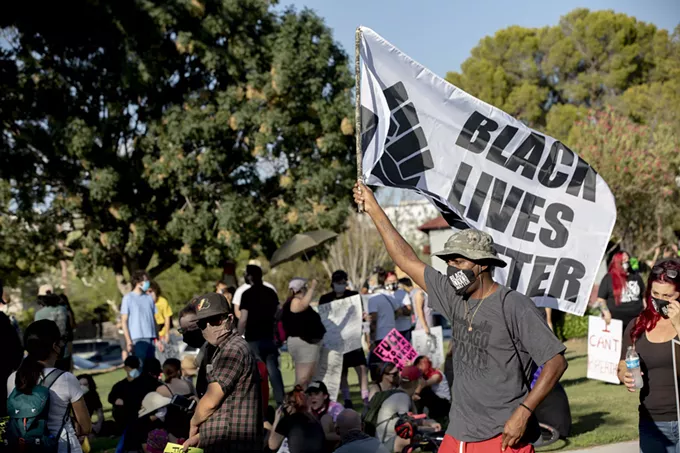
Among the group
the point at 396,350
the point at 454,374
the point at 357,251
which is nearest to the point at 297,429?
the point at 454,374

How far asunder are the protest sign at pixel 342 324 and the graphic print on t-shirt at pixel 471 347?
22.5 ft

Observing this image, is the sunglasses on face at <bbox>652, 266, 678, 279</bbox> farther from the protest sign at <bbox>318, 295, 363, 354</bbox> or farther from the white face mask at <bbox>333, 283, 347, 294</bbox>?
the white face mask at <bbox>333, 283, 347, 294</bbox>

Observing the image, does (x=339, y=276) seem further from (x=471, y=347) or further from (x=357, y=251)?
(x=357, y=251)

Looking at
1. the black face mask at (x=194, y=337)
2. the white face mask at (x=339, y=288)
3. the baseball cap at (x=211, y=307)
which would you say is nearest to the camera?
the baseball cap at (x=211, y=307)

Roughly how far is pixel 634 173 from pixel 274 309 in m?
22.6

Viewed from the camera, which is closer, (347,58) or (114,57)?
(114,57)

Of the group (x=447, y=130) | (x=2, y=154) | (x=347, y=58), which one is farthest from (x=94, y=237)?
(x=447, y=130)

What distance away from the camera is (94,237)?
2559 cm

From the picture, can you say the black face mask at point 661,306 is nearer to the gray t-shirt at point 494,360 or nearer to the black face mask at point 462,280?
the gray t-shirt at point 494,360

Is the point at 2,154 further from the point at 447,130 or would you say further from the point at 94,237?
the point at 447,130

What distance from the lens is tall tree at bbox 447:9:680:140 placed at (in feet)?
164

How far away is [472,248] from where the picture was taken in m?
4.46

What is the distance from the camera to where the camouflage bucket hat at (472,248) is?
443cm

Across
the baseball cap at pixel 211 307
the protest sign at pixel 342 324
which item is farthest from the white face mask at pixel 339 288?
the baseball cap at pixel 211 307
